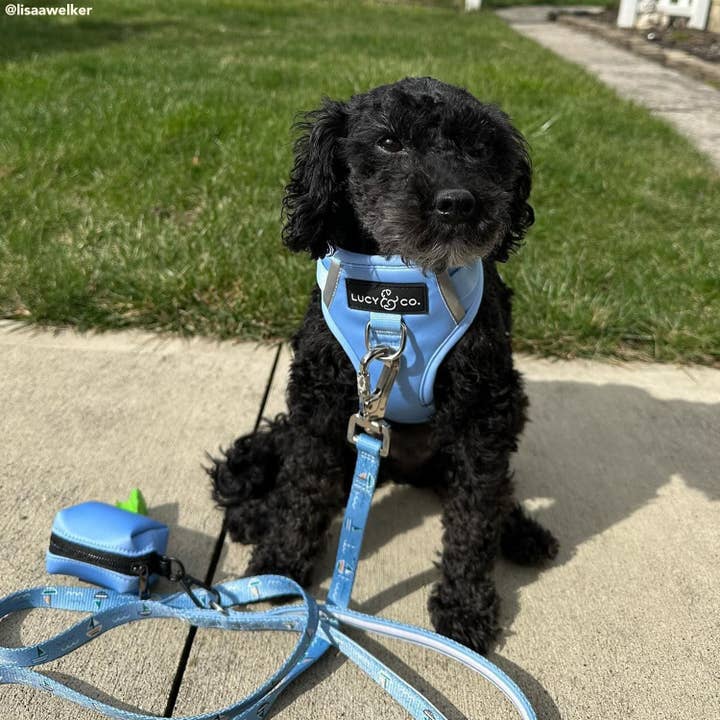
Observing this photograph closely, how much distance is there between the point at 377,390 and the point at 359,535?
17.8 inches

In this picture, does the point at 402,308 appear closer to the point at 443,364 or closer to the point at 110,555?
the point at 443,364

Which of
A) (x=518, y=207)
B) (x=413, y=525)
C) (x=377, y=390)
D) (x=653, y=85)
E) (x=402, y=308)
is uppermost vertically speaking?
(x=518, y=207)

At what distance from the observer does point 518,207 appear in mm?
2285

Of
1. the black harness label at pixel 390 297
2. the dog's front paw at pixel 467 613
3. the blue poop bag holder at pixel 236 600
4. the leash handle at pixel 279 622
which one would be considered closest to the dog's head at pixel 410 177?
the black harness label at pixel 390 297

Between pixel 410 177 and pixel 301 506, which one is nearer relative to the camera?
pixel 410 177

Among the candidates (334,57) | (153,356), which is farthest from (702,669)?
(334,57)

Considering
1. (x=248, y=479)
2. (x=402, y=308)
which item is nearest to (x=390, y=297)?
(x=402, y=308)

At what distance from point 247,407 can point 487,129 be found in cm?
181

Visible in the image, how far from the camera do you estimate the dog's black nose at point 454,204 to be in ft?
6.12

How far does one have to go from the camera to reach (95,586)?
7.88 feet

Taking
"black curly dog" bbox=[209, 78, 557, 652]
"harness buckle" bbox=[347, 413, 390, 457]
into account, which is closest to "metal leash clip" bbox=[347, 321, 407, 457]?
"harness buckle" bbox=[347, 413, 390, 457]

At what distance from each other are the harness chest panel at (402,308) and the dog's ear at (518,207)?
0.46 ft

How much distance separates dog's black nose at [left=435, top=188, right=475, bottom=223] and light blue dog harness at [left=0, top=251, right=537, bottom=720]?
10.5 inches

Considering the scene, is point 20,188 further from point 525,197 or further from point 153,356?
point 525,197
